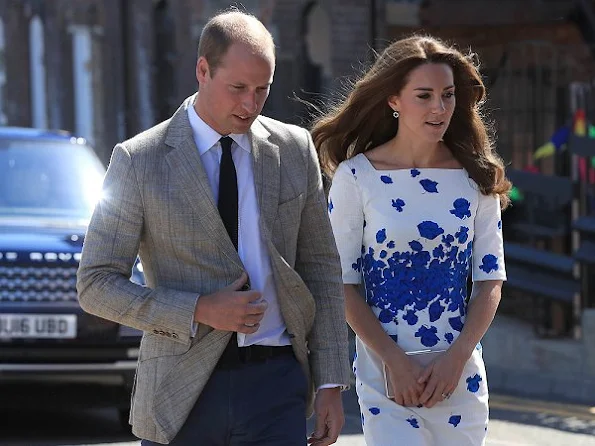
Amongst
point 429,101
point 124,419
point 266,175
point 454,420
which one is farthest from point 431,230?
point 124,419

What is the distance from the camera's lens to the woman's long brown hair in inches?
180

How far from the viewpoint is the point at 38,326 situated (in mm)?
8203

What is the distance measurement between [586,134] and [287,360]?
7.77 metres

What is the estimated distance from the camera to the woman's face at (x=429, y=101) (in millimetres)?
4516

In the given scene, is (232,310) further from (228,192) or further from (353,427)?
(353,427)

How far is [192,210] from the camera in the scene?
12.6ft

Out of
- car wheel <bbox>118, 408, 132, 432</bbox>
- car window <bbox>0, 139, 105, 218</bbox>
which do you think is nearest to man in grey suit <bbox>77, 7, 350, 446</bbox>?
car wheel <bbox>118, 408, 132, 432</bbox>

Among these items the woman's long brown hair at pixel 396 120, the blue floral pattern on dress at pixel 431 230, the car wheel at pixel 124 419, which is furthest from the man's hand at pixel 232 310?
the car wheel at pixel 124 419

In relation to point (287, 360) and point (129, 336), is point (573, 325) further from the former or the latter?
point (287, 360)

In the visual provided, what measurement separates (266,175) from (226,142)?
131mm

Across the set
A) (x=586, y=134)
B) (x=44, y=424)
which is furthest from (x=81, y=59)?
(x=44, y=424)

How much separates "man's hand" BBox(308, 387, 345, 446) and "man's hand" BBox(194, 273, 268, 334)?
1.08 feet

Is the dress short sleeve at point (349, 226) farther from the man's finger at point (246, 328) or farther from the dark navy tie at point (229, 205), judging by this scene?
the man's finger at point (246, 328)

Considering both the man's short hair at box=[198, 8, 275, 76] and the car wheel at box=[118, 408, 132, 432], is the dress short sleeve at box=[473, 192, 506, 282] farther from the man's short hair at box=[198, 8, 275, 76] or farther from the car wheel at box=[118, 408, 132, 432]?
the car wheel at box=[118, 408, 132, 432]
